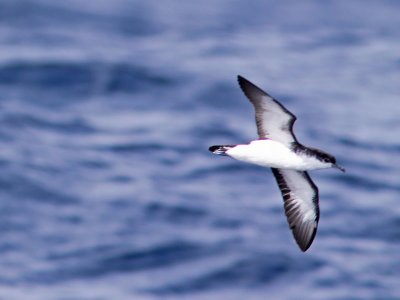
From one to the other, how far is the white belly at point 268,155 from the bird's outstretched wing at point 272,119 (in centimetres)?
16

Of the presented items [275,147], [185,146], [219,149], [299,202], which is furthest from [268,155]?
[185,146]

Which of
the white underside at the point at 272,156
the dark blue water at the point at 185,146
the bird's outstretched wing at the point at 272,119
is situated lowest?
the white underside at the point at 272,156

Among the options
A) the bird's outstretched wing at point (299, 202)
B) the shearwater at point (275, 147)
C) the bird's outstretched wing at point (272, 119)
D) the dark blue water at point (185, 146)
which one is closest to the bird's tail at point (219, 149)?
the shearwater at point (275, 147)

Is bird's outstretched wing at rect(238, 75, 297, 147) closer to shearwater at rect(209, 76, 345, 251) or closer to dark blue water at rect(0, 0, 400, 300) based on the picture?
shearwater at rect(209, 76, 345, 251)

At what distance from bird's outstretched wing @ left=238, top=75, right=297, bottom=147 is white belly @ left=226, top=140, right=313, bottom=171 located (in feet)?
0.52

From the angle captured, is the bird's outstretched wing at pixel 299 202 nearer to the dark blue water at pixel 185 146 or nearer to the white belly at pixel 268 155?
the white belly at pixel 268 155

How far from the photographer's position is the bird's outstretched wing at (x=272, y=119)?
1473 centimetres

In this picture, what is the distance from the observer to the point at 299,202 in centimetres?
1633

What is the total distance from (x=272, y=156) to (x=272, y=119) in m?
0.64

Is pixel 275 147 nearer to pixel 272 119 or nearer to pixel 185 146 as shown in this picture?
pixel 272 119

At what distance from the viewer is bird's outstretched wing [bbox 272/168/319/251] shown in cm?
1617

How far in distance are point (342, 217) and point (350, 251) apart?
3.62m

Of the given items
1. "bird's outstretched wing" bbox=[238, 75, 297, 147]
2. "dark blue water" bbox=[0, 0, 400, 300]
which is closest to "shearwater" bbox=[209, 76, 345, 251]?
"bird's outstretched wing" bbox=[238, 75, 297, 147]

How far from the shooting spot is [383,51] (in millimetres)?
66938
